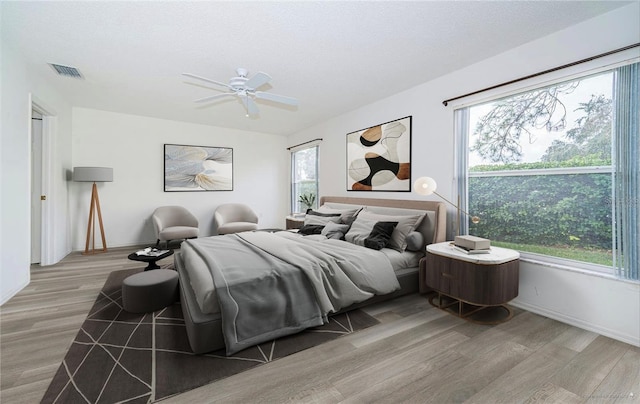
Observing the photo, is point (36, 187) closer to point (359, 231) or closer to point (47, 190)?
point (47, 190)

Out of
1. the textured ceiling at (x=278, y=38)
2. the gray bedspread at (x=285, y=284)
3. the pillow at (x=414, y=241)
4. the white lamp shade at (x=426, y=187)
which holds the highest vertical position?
the textured ceiling at (x=278, y=38)

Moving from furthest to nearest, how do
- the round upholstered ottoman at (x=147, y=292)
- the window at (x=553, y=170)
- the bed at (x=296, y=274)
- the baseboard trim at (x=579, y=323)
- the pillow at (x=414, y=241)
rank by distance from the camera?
the pillow at (x=414, y=241) < the round upholstered ottoman at (x=147, y=292) < the window at (x=553, y=170) < the baseboard trim at (x=579, y=323) < the bed at (x=296, y=274)

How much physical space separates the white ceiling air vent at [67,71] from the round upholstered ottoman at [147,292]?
9.00 ft

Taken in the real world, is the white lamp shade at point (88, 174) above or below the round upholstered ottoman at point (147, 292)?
above

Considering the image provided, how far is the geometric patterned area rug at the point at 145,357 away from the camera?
1.56 m

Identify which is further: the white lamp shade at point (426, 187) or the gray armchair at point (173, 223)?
the gray armchair at point (173, 223)

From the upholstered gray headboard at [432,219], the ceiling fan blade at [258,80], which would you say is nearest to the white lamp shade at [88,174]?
the ceiling fan blade at [258,80]

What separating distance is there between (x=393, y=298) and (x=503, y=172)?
6.00 ft

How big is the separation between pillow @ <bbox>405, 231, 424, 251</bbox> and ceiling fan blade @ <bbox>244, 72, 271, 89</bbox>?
89.6 inches

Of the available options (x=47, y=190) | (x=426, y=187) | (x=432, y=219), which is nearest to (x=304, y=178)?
(x=432, y=219)

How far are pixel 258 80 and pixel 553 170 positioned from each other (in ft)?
9.82

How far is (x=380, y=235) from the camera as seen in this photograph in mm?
3150

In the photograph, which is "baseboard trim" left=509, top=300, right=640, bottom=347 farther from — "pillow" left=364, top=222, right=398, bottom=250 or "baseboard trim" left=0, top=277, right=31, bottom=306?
"baseboard trim" left=0, top=277, right=31, bottom=306

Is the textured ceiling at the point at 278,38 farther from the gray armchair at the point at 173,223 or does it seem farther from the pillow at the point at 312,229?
the gray armchair at the point at 173,223
